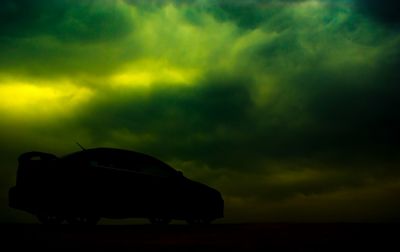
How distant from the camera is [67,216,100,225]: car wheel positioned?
9391mm

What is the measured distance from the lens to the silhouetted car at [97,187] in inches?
361

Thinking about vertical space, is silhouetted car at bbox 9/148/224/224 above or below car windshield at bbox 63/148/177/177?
below

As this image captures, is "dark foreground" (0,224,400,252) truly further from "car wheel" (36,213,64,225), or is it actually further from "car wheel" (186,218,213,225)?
"car wheel" (186,218,213,225)

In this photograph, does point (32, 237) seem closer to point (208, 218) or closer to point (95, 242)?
point (95, 242)

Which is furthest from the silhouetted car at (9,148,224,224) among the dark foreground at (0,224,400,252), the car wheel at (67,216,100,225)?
the dark foreground at (0,224,400,252)

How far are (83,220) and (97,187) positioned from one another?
2.50ft

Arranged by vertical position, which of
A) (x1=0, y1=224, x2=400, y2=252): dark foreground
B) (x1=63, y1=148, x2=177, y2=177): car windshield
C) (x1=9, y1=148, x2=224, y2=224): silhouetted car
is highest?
(x1=63, y1=148, x2=177, y2=177): car windshield

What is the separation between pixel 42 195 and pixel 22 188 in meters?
0.49

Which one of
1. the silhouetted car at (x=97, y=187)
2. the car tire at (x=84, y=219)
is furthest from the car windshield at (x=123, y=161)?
the car tire at (x=84, y=219)

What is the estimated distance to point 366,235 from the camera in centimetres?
796

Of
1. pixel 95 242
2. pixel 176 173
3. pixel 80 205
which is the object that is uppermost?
pixel 176 173

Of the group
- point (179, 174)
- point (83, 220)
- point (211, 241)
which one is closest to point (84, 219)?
point (83, 220)

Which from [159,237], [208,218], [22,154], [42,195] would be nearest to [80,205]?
[42,195]

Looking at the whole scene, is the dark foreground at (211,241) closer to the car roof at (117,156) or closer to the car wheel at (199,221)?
the car roof at (117,156)
